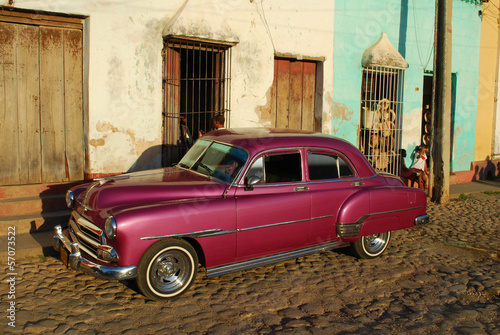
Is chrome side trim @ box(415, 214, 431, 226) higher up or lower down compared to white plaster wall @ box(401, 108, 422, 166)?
lower down

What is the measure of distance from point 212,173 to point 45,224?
2.86 m

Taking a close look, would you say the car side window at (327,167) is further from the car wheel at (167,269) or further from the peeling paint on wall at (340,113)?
the peeling paint on wall at (340,113)

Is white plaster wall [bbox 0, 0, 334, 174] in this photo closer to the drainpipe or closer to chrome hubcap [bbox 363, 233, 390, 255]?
the drainpipe

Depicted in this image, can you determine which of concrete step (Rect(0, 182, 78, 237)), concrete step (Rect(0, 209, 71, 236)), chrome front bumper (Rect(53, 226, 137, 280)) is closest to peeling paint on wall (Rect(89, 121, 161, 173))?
concrete step (Rect(0, 182, 78, 237))

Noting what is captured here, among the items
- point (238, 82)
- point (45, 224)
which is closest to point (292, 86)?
point (238, 82)

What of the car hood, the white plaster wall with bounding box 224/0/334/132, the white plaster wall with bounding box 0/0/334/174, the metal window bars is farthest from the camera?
the metal window bars

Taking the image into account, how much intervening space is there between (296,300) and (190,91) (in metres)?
5.26

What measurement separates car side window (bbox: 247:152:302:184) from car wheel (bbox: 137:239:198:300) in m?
1.06

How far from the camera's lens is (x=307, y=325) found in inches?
162

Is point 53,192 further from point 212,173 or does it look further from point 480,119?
point 480,119

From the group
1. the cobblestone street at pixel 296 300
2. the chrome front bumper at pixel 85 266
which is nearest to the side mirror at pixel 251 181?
the cobblestone street at pixel 296 300

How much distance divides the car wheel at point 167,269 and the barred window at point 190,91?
12.4 ft

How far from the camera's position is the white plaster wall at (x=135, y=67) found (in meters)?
7.41

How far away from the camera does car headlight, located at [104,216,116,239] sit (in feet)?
13.6
